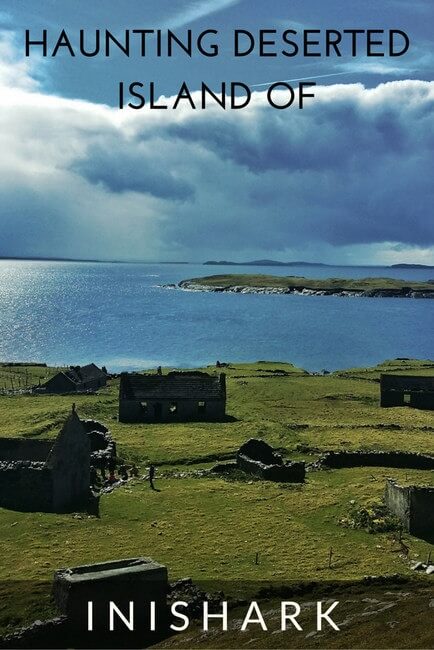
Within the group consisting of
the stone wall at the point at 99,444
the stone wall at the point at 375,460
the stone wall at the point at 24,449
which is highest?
the stone wall at the point at 24,449

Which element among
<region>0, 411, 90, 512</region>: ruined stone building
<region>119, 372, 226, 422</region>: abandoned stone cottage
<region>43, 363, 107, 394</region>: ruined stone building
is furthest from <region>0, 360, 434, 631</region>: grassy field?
<region>43, 363, 107, 394</region>: ruined stone building

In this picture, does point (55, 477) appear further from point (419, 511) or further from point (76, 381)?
point (76, 381)

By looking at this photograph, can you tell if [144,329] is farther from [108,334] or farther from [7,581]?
[7,581]

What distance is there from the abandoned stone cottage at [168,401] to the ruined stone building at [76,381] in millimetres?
16981

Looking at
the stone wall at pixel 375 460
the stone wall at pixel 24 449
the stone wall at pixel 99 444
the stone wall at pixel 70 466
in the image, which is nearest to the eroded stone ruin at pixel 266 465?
the stone wall at pixel 375 460

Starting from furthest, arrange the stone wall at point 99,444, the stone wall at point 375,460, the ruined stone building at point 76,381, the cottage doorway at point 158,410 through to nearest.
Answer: the ruined stone building at point 76,381 < the cottage doorway at point 158,410 < the stone wall at point 375,460 < the stone wall at point 99,444

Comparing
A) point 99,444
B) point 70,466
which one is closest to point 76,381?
point 99,444

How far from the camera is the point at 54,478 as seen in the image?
3275 centimetres

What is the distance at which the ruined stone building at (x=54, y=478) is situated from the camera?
32.8 metres

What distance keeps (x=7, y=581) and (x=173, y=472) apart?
18.2 metres

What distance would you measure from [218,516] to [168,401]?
28.4m

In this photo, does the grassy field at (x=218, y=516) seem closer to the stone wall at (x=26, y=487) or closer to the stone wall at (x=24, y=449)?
the stone wall at (x=26, y=487)

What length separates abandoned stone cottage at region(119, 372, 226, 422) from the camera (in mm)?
59906

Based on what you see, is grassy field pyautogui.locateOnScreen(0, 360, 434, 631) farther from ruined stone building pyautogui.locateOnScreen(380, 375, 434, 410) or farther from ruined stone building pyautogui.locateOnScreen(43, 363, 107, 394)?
ruined stone building pyautogui.locateOnScreen(43, 363, 107, 394)
